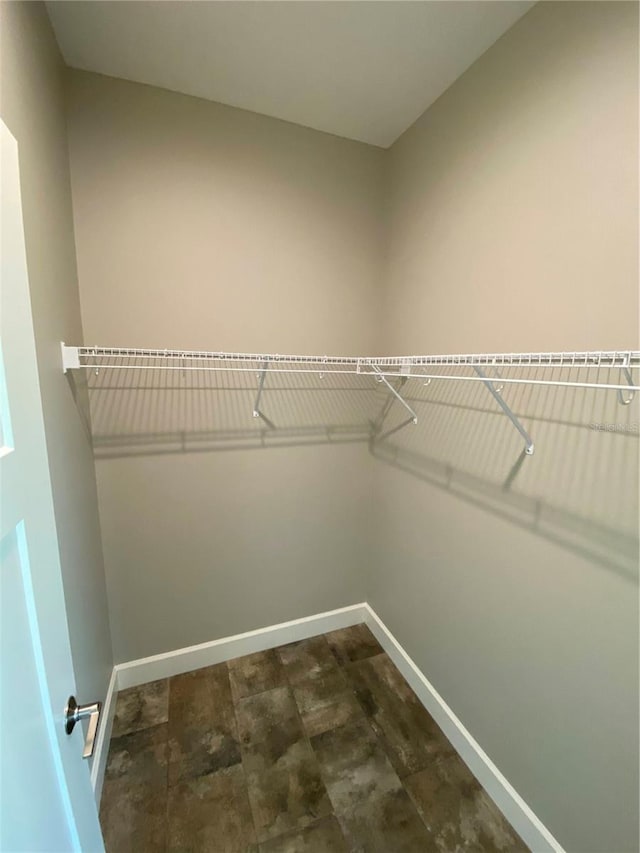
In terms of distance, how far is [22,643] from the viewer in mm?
600

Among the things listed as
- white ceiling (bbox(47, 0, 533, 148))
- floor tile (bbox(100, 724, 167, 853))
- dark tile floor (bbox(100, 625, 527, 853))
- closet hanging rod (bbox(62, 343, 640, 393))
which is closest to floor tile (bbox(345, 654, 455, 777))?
dark tile floor (bbox(100, 625, 527, 853))

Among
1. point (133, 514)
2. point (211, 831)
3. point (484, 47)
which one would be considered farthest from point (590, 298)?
point (211, 831)

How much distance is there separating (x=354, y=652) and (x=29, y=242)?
231 centimetres

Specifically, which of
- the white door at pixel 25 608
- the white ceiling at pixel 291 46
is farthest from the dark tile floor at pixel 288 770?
the white ceiling at pixel 291 46

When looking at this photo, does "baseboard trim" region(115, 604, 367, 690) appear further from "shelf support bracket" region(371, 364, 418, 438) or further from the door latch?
the door latch

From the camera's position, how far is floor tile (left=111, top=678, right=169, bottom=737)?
1640 millimetres

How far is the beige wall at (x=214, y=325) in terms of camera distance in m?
1.50

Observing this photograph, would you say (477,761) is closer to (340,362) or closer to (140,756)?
(140,756)

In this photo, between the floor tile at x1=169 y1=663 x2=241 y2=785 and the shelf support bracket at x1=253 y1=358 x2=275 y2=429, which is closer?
the floor tile at x1=169 y1=663 x2=241 y2=785

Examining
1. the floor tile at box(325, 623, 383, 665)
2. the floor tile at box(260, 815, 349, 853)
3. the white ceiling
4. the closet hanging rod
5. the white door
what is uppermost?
the white ceiling

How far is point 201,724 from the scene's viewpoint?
5.41 feet

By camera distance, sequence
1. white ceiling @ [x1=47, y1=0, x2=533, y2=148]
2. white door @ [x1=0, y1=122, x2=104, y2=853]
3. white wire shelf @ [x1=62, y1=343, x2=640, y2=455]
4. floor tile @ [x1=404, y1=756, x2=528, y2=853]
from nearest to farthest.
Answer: white door @ [x1=0, y1=122, x2=104, y2=853] < white wire shelf @ [x1=62, y1=343, x2=640, y2=455] < white ceiling @ [x1=47, y1=0, x2=533, y2=148] < floor tile @ [x1=404, y1=756, x2=528, y2=853]

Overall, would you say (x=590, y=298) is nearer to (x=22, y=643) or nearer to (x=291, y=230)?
(x=291, y=230)

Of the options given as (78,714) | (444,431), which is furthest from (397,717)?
(78,714)
